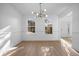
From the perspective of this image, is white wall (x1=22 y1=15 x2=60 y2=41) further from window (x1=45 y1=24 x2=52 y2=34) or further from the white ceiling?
the white ceiling

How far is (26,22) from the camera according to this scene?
21.5 feet

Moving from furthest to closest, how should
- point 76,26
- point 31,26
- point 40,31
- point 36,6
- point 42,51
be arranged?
point 31,26 < point 40,31 < point 36,6 < point 76,26 < point 42,51

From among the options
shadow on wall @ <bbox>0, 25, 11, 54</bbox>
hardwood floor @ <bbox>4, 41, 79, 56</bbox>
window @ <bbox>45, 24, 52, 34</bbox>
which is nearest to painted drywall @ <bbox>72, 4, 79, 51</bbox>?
hardwood floor @ <bbox>4, 41, 79, 56</bbox>

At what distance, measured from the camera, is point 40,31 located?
6867 millimetres

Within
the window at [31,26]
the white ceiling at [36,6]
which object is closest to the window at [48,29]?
the window at [31,26]

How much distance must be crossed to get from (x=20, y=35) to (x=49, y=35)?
203cm

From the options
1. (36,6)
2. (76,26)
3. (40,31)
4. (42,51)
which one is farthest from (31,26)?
(76,26)

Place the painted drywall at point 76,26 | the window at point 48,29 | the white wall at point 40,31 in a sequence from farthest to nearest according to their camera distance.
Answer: the window at point 48,29 < the white wall at point 40,31 < the painted drywall at point 76,26

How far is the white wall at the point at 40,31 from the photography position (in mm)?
6238

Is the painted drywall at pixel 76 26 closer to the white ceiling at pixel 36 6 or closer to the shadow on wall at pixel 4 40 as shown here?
the white ceiling at pixel 36 6

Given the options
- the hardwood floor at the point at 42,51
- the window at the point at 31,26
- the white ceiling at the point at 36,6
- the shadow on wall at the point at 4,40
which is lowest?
the hardwood floor at the point at 42,51

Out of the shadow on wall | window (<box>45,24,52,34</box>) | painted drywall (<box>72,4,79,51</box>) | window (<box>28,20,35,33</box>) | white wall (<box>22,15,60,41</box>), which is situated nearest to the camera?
the shadow on wall

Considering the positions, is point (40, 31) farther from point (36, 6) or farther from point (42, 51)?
point (42, 51)

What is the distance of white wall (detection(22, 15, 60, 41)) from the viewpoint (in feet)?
20.5
